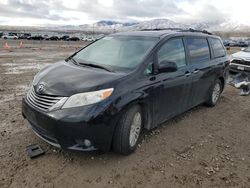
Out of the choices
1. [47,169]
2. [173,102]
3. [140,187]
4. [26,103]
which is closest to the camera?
[140,187]

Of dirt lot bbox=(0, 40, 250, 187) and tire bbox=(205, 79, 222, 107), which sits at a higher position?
tire bbox=(205, 79, 222, 107)

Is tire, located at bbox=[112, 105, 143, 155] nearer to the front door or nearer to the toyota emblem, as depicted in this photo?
the front door

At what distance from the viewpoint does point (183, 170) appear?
11.8 ft

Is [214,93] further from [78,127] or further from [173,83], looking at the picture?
[78,127]

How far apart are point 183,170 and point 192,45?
2.71 meters

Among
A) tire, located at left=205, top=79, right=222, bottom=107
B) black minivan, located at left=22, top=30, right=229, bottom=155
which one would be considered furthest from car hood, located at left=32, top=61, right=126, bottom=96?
tire, located at left=205, top=79, right=222, bottom=107

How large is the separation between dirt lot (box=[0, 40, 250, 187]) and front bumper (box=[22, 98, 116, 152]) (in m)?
0.21

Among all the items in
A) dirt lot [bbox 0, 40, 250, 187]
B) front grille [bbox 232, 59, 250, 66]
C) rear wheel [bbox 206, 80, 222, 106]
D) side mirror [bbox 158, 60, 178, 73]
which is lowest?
dirt lot [bbox 0, 40, 250, 187]

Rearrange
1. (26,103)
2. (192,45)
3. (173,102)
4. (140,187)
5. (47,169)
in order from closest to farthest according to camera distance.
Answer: (140,187), (47,169), (26,103), (173,102), (192,45)

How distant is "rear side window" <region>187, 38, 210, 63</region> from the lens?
17.1ft

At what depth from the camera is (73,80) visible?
11.8ft

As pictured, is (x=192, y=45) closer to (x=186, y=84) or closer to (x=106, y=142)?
(x=186, y=84)

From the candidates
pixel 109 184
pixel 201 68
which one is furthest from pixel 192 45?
pixel 109 184

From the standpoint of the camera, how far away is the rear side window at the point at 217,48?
633 centimetres
